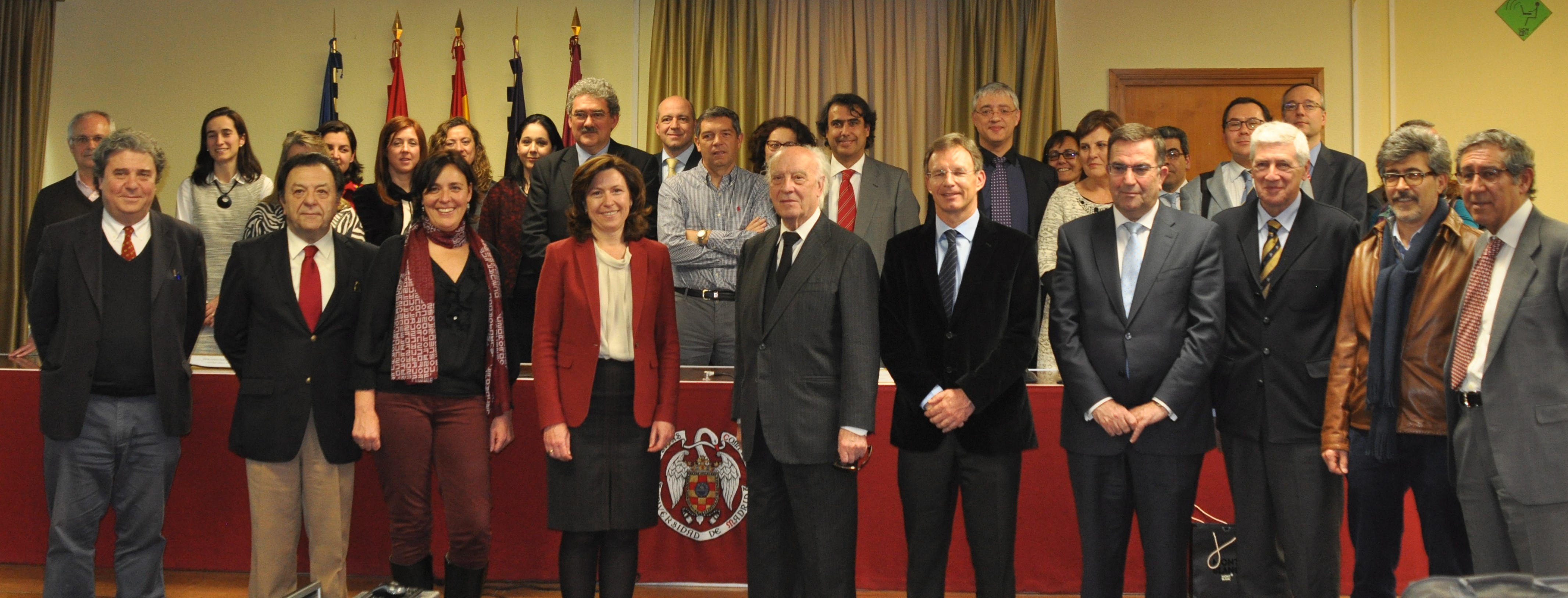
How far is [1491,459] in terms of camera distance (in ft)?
8.52

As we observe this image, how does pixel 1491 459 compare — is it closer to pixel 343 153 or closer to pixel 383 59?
pixel 343 153

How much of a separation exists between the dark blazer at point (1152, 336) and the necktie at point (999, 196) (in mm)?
1510

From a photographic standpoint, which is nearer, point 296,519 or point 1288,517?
point 1288,517

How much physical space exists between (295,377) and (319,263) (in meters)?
0.36

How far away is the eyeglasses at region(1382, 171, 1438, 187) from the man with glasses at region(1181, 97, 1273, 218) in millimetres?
1463

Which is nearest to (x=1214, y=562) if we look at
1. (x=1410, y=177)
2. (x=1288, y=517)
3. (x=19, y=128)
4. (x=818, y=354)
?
(x=1288, y=517)

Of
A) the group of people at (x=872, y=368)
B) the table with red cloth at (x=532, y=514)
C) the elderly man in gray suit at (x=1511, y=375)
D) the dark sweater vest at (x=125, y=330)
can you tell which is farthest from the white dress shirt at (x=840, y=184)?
the dark sweater vest at (x=125, y=330)

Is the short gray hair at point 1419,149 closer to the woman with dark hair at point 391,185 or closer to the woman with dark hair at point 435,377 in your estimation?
the woman with dark hair at point 435,377

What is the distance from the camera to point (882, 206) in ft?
14.4

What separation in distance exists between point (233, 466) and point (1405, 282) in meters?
3.91

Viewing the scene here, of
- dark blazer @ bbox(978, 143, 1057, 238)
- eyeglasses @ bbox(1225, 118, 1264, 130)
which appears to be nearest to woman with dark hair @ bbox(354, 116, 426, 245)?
dark blazer @ bbox(978, 143, 1057, 238)

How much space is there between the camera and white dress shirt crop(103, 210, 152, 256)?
3.19m

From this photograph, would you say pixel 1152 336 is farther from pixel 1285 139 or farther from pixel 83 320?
pixel 83 320

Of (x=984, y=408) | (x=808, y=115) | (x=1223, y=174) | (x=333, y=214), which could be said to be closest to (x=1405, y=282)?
(x=984, y=408)
